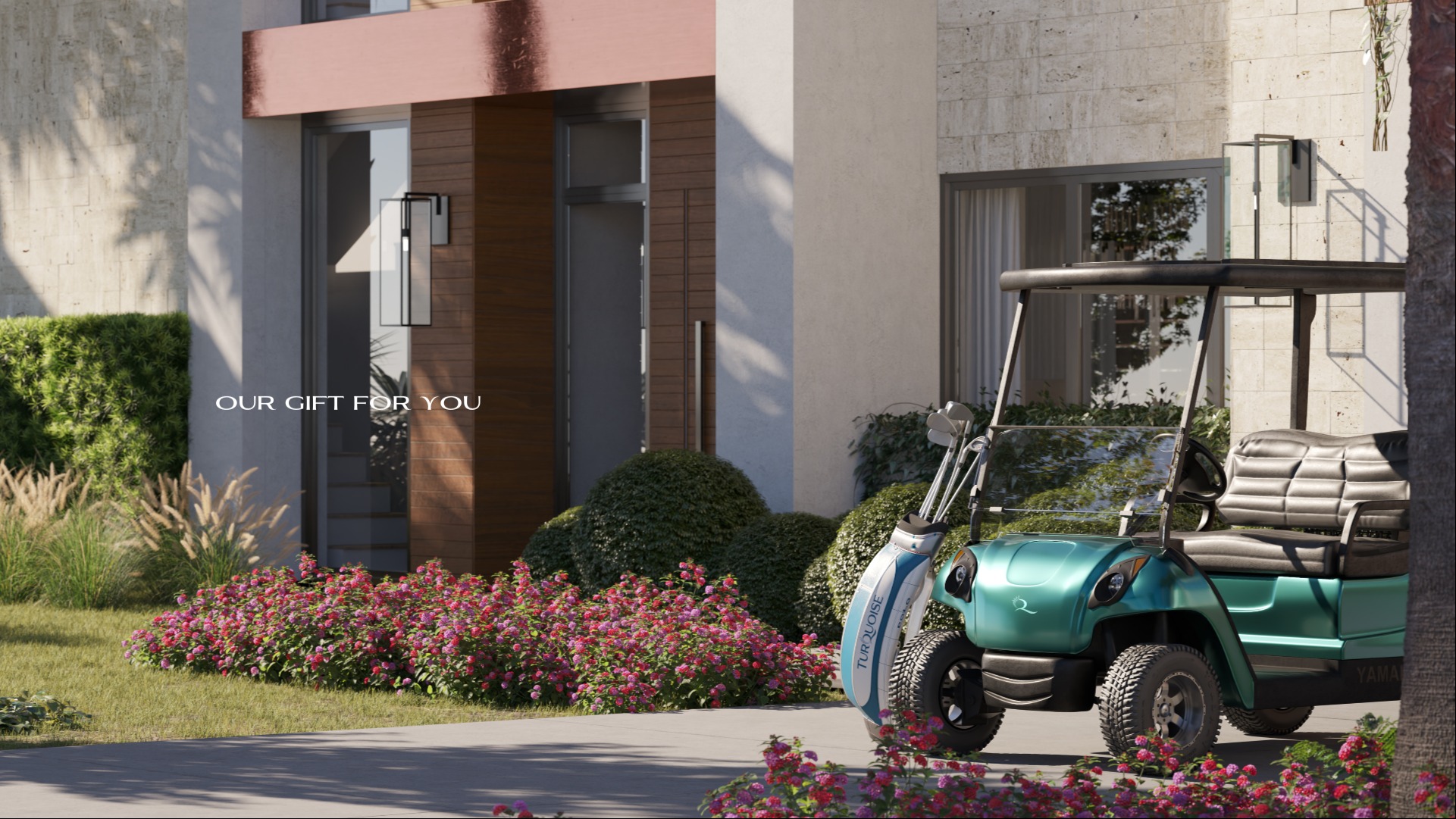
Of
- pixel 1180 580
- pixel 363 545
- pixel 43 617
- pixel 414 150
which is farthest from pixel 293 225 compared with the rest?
pixel 1180 580

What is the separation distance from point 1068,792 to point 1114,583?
1581 mm

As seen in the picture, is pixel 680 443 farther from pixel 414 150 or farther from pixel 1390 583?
pixel 1390 583

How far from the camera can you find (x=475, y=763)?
23.2 ft

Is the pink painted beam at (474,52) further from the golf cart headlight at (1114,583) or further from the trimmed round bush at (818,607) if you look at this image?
the golf cart headlight at (1114,583)

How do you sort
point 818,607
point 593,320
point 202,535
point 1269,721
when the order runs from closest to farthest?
point 1269,721
point 818,607
point 202,535
point 593,320

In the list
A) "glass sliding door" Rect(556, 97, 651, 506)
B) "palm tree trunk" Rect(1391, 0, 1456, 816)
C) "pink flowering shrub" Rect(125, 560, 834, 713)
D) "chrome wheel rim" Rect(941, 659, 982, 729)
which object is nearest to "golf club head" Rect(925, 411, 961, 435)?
"chrome wheel rim" Rect(941, 659, 982, 729)

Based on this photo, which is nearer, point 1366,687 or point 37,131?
point 1366,687

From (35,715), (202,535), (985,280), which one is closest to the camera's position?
(35,715)

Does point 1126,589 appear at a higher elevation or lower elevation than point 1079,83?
lower

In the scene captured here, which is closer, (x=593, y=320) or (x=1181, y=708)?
(x=1181, y=708)

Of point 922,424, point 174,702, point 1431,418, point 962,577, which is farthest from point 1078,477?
point 922,424

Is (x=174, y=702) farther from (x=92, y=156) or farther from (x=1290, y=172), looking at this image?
(x=92, y=156)

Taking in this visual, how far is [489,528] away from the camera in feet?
47.4

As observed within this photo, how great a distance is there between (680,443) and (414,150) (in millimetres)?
3410
